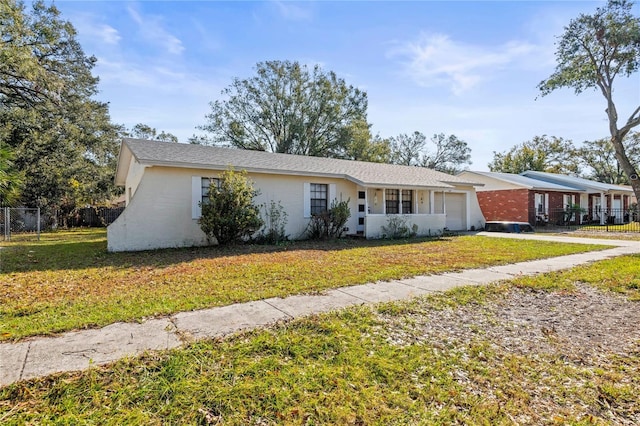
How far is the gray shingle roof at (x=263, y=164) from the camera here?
10.7 m

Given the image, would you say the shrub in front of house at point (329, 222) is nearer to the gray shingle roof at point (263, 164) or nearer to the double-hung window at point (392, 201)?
the gray shingle roof at point (263, 164)

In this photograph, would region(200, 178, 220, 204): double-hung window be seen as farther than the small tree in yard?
Yes

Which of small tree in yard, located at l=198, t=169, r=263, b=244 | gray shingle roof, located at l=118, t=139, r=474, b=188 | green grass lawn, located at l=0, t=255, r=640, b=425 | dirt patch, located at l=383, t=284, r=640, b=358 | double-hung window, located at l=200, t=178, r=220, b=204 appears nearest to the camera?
green grass lawn, located at l=0, t=255, r=640, b=425

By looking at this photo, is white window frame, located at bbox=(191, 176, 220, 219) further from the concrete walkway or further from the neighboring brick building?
the neighboring brick building

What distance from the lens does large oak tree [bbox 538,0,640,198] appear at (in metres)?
11.8

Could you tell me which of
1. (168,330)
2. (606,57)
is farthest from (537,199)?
(168,330)

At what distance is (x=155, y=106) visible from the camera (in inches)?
579

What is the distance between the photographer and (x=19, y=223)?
55.0ft

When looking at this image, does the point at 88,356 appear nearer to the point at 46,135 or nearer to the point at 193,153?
the point at 193,153

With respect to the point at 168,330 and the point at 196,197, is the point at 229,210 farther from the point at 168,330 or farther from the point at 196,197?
the point at 168,330

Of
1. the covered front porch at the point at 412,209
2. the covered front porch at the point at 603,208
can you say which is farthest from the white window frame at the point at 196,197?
the covered front porch at the point at 603,208

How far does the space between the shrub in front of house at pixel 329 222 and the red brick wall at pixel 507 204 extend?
45.4ft

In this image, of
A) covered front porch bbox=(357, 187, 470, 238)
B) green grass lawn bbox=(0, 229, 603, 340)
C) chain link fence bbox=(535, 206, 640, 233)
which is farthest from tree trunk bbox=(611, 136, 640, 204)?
chain link fence bbox=(535, 206, 640, 233)

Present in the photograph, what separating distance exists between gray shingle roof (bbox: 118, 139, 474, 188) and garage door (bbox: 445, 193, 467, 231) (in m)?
1.20
